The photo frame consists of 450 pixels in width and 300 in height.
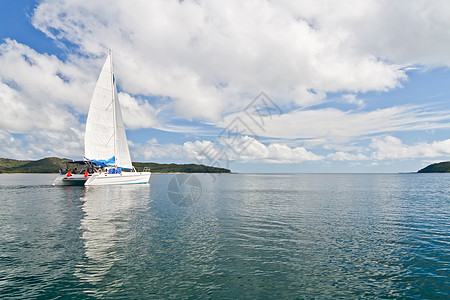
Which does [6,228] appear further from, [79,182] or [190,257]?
[79,182]

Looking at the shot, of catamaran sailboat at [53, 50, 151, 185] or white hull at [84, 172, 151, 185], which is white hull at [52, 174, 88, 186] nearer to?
catamaran sailboat at [53, 50, 151, 185]

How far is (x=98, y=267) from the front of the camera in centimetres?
1538

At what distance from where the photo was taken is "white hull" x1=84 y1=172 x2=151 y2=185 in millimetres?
78150

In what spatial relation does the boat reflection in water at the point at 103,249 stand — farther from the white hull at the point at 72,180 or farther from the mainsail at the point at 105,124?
the white hull at the point at 72,180

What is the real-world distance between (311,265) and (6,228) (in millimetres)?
28154

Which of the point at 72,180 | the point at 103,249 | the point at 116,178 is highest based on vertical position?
the point at 116,178

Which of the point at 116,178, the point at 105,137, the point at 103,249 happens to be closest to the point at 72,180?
the point at 116,178

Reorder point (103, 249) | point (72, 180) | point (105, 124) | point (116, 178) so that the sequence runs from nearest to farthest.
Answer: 1. point (103, 249)
2. point (72, 180)
3. point (116, 178)
4. point (105, 124)

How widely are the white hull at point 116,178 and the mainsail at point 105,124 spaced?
512 centimetres

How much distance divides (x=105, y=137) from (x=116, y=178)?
13.7 metres

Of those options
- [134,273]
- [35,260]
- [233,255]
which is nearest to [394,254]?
[233,255]

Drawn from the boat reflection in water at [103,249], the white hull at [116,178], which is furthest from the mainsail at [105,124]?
the boat reflection in water at [103,249]

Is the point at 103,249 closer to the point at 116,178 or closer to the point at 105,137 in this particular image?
the point at 116,178

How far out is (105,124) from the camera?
82.5 meters
